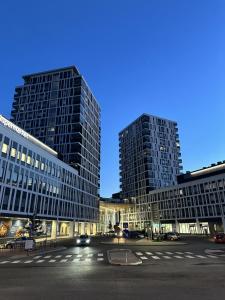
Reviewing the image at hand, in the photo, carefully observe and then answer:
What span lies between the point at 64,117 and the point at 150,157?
2280 inches

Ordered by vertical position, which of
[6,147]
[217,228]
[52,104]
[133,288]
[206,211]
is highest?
[52,104]

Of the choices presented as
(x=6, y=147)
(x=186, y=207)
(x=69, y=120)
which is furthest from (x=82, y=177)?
(x=6, y=147)

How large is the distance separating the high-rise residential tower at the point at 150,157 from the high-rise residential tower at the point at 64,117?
3326 centimetres

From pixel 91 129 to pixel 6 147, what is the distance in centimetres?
6350

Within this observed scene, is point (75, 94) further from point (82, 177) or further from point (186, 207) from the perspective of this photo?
point (186, 207)

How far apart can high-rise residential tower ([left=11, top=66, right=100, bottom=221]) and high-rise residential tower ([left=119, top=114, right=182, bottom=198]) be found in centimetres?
3326

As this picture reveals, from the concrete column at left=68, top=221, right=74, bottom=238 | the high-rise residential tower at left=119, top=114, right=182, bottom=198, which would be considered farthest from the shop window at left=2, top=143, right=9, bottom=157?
the high-rise residential tower at left=119, top=114, right=182, bottom=198

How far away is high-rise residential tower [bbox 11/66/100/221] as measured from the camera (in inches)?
3994

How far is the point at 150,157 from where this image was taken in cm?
14400

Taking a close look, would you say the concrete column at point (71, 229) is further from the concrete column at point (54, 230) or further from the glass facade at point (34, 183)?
the concrete column at point (54, 230)

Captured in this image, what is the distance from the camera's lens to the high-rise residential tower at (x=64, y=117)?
101 m

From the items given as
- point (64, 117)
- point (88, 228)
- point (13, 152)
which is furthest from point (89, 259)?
point (88, 228)

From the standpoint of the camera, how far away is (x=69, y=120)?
104m

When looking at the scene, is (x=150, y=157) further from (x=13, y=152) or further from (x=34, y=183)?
(x=13, y=152)
